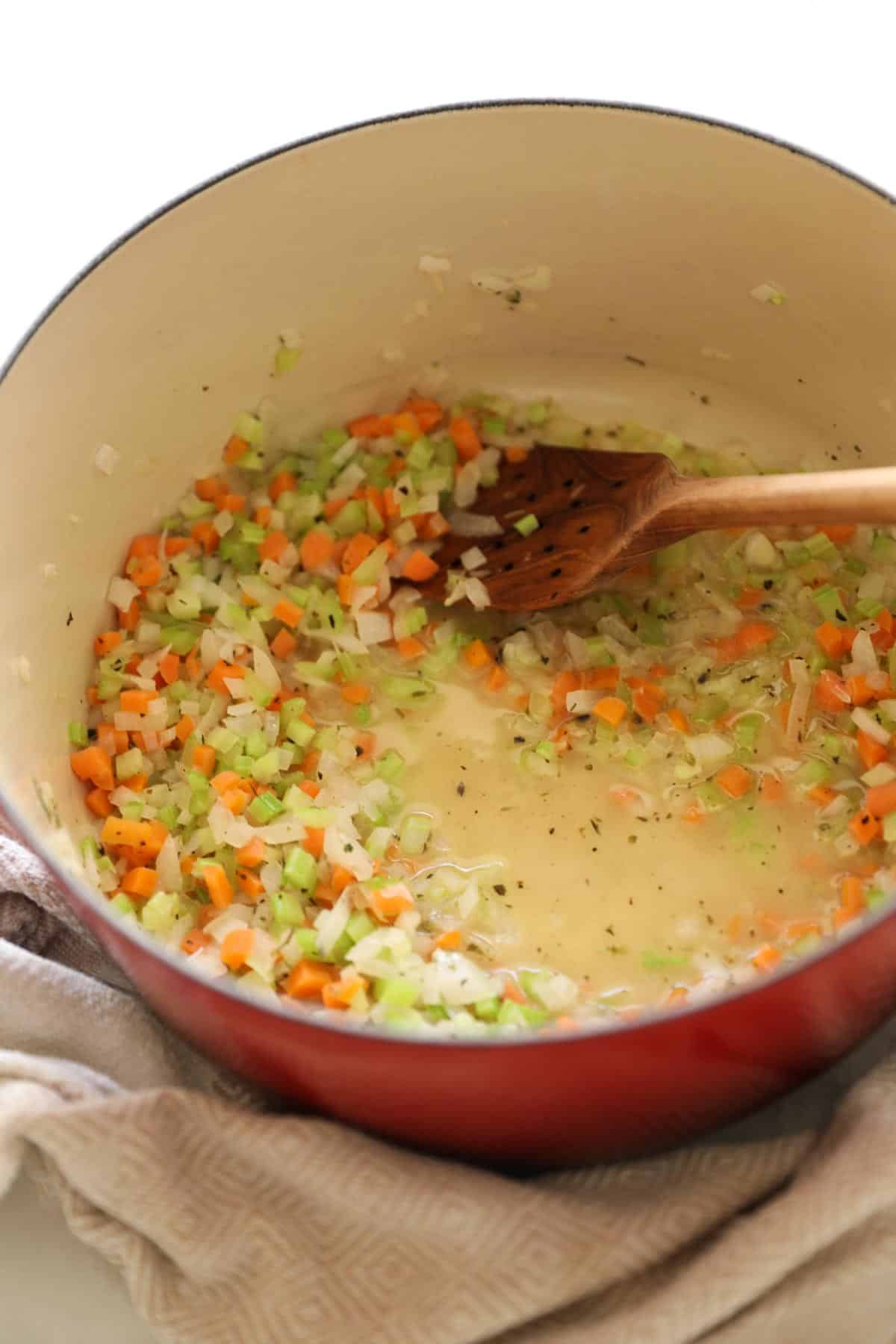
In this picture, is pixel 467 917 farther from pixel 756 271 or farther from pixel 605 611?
pixel 756 271

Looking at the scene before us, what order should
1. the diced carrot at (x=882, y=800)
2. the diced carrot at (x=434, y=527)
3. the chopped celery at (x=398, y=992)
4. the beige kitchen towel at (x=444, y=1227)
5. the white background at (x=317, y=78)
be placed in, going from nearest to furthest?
the beige kitchen towel at (x=444, y=1227), the chopped celery at (x=398, y=992), the diced carrot at (x=882, y=800), the diced carrot at (x=434, y=527), the white background at (x=317, y=78)

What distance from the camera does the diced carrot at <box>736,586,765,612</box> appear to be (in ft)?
4.96

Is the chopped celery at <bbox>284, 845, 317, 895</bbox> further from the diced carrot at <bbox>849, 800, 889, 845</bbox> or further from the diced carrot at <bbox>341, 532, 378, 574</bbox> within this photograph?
the diced carrot at <bbox>849, 800, 889, 845</bbox>

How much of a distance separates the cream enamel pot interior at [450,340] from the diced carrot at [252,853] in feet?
0.48

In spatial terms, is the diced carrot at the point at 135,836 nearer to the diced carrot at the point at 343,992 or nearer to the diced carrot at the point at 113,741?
the diced carrot at the point at 113,741

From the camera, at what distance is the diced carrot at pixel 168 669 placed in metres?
1.48

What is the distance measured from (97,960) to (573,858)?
0.41 metres

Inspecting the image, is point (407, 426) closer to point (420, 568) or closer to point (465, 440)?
point (465, 440)

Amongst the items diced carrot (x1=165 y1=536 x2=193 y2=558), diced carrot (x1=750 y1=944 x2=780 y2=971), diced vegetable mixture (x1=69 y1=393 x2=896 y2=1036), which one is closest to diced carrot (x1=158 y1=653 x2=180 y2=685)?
diced vegetable mixture (x1=69 y1=393 x2=896 y2=1036)

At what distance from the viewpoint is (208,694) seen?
1479 mm

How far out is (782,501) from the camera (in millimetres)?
1305

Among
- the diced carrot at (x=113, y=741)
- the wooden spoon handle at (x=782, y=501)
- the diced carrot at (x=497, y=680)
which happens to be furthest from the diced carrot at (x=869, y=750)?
the diced carrot at (x=113, y=741)

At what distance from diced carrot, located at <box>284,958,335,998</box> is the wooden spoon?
400 mm

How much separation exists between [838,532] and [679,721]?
253mm
